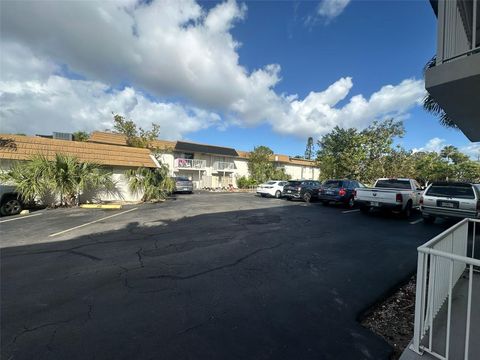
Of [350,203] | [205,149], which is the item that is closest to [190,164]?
[205,149]

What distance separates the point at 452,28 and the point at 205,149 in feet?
99.1

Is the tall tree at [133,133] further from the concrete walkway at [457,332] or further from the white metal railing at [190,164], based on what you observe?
the concrete walkway at [457,332]

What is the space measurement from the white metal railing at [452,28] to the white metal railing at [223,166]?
30.1 metres

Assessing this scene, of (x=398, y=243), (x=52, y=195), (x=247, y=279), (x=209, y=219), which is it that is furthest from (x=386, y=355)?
(x=52, y=195)

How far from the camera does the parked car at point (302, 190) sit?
58.3 feet

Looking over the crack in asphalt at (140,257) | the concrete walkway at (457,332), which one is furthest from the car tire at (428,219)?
the crack in asphalt at (140,257)

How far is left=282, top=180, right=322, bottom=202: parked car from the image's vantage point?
58.3 ft

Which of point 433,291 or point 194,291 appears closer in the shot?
point 433,291

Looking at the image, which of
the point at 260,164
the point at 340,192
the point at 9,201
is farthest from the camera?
the point at 260,164

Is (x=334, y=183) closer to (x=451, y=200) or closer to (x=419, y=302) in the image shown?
(x=451, y=200)

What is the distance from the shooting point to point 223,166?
111ft

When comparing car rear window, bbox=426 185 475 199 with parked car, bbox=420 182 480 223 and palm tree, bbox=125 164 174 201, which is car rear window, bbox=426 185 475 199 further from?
palm tree, bbox=125 164 174 201

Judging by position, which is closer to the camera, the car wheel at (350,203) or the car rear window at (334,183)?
the car wheel at (350,203)

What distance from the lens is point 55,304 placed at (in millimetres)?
3443
